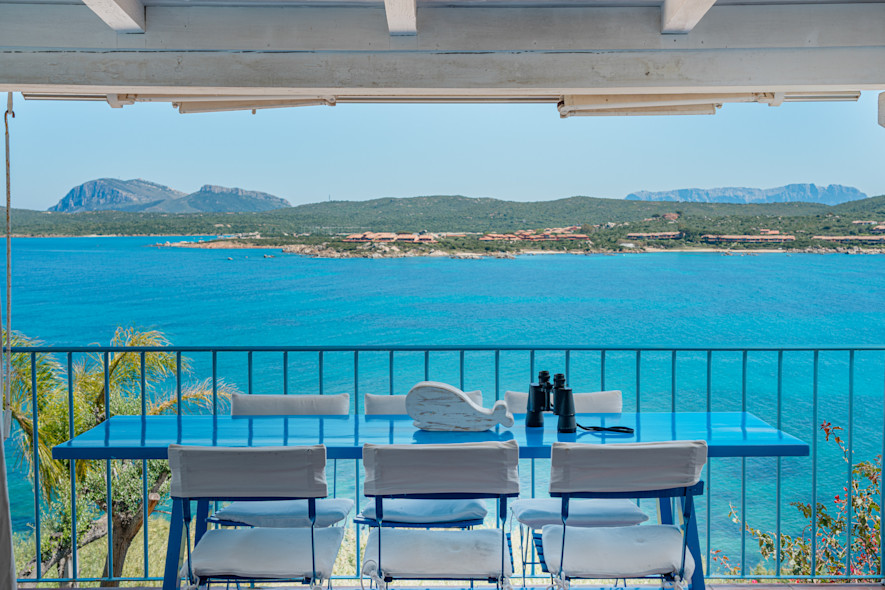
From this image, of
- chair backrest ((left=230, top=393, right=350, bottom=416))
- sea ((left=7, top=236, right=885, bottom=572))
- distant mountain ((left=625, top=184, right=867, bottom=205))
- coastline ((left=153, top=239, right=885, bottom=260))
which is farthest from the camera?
distant mountain ((left=625, top=184, right=867, bottom=205))

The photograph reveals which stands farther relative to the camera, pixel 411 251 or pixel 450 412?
pixel 411 251

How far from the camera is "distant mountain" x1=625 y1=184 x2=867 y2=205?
107 feet

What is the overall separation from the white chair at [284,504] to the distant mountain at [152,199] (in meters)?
32.1

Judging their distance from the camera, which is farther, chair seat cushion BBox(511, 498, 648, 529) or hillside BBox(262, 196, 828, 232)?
hillside BBox(262, 196, 828, 232)

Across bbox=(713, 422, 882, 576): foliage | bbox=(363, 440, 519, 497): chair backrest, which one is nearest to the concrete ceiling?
bbox=(363, 440, 519, 497): chair backrest

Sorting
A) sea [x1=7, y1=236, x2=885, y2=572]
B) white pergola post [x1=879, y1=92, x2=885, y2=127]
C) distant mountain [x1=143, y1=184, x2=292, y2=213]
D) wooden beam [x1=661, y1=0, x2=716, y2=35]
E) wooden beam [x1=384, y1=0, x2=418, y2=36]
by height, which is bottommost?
sea [x1=7, y1=236, x2=885, y2=572]

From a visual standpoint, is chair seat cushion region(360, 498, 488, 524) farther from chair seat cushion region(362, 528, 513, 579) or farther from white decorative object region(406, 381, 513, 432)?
white decorative object region(406, 381, 513, 432)

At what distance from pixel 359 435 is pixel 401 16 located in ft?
5.11

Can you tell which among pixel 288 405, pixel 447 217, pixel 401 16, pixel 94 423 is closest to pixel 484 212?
pixel 447 217

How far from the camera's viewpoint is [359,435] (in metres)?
2.50

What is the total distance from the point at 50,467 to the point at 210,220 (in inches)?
1107

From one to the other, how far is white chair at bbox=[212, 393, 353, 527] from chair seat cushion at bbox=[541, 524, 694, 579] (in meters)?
0.82

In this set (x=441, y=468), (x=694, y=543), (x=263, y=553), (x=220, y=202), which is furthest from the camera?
(x=220, y=202)

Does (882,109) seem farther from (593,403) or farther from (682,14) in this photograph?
(593,403)
